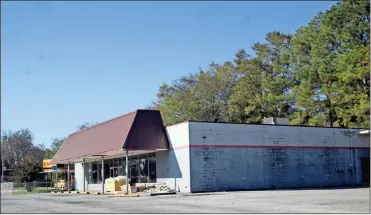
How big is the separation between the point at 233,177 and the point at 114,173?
13728 mm

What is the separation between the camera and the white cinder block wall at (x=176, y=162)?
31469mm

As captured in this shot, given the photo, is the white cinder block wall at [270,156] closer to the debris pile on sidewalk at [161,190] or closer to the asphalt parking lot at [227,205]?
the debris pile on sidewalk at [161,190]

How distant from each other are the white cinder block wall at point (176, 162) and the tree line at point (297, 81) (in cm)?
1801

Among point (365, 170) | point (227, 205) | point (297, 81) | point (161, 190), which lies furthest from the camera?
point (297, 81)

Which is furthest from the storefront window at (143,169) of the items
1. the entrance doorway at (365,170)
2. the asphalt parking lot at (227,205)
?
the entrance doorway at (365,170)

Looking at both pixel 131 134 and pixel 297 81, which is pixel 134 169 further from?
pixel 297 81

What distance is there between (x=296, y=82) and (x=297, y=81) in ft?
0.52

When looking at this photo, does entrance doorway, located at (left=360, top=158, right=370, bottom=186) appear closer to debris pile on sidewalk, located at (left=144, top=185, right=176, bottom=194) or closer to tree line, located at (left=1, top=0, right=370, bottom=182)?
tree line, located at (left=1, top=0, right=370, bottom=182)

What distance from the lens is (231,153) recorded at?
32.6m

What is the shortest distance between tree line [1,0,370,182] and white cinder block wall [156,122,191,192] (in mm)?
18042

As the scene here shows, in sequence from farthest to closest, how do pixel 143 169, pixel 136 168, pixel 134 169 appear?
pixel 134 169
pixel 136 168
pixel 143 169

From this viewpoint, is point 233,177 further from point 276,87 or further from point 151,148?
point 276,87

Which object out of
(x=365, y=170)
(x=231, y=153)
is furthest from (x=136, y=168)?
(x=365, y=170)

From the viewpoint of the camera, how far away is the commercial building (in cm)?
3177
